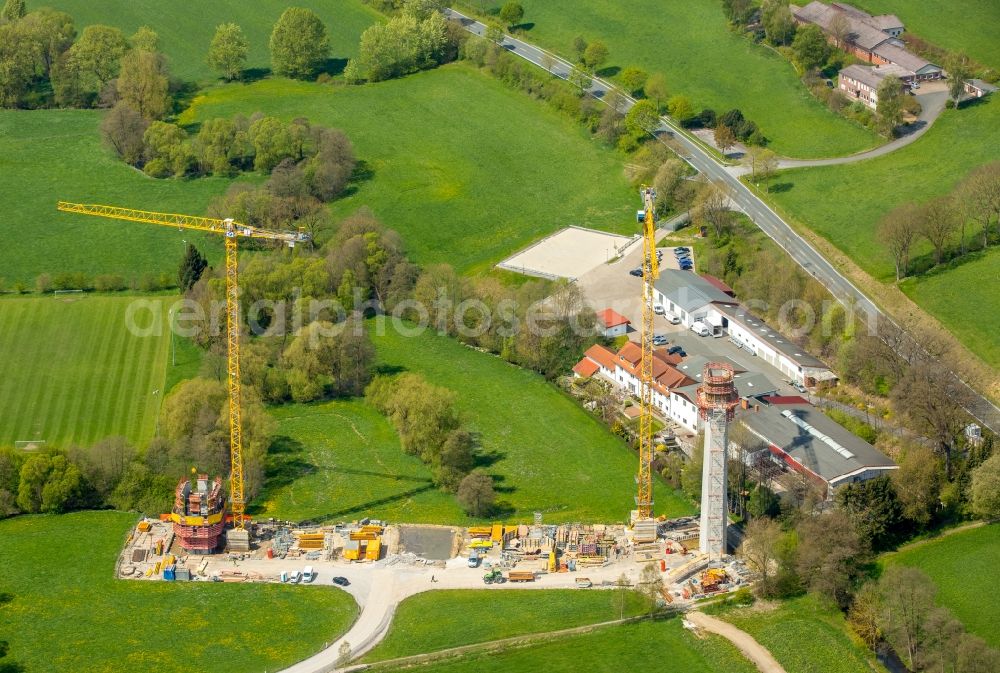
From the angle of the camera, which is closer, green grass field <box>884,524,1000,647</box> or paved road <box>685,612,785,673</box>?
paved road <box>685,612,785,673</box>

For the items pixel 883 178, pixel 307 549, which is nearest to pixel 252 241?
pixel 307 549

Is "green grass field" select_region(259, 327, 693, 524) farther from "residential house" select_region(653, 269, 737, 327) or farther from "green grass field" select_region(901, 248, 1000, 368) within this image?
"green grass field" select_region(901, 248, 1000, 368)

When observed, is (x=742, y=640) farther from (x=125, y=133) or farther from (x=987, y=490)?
(x=125, y=133)

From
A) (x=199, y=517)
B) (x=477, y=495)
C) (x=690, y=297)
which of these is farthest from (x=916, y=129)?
(x=199, y=517)

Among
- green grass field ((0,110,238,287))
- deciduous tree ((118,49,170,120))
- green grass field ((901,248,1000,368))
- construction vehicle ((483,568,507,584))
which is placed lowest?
green grass field ((0,110,238,287))

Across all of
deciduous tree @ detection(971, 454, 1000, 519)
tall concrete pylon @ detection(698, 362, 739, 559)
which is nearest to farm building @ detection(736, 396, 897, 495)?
deciduous tree @ detection(971, 454, 1000, 519)

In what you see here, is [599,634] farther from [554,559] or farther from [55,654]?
[55,654]

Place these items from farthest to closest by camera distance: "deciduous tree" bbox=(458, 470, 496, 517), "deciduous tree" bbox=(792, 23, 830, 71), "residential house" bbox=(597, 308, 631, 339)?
"deciduous tree" bbox=(792, 23, 830, 71) < "residential house" bbox=(597, 308, 631, 339) < "deciduous tree" bbox=(458, 470, 496, 517)
